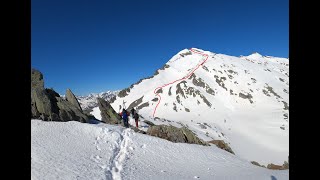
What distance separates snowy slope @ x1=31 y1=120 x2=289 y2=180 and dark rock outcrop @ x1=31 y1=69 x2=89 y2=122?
1690 millimetres

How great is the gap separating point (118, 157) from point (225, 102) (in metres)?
106

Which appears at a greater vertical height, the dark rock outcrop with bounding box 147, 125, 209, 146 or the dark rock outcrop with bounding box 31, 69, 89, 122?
the dark rock outcrop with bounding box 31, 69, 89, 122

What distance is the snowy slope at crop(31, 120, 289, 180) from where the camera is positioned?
1717cm

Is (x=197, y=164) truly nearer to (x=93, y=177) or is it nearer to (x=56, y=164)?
(x=93, y=177)

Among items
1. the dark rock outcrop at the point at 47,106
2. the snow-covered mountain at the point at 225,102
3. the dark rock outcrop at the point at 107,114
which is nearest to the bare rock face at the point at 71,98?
the dark rock outcrop at the point at 47,106

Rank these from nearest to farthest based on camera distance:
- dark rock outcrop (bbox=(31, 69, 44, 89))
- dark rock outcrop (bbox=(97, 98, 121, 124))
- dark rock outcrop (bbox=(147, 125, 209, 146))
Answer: dark rock outcrop (bbox=(147, 125, 209, 146)) < dark rock outcrop (bbox=(31, 69, 44, 89)) < dark rock outcrop (bbox=(97, 98, 121, 124))

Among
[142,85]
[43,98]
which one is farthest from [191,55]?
[43,98]

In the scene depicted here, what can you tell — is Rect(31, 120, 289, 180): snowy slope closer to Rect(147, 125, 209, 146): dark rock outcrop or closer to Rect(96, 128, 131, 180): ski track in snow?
Rect(96, 128, 131, 180): ski track in snow

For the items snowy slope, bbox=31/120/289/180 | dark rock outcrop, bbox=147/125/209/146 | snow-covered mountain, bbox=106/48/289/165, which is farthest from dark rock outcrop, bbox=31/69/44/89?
snow-covered mountain, bbox=106/48/289/165

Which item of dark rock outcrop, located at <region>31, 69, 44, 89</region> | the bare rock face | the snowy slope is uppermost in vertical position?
dark rock outcrop, located at <region>31, 69, 44, 89</region>

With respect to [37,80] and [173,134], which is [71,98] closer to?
[37,80]

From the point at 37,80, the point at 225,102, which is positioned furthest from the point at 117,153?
the point at 225,102
